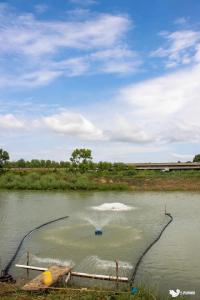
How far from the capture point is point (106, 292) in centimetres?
1069

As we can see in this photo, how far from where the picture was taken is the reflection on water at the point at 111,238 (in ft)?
46.1

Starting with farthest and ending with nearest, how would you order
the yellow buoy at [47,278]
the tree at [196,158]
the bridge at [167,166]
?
the tree at [196,158] → the bridge at [167,166] → the yellow buoy at [47,278]

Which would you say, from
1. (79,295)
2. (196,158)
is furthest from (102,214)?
(196,158)

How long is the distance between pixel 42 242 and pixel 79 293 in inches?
304

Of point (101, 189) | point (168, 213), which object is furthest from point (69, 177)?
point (168, 213)

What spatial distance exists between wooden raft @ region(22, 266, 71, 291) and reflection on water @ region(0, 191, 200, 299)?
181 cm

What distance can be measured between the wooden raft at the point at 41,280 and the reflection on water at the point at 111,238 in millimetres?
1811

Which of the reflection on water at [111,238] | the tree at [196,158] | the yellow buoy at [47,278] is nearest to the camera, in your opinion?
the yellow buoy at [47,278]

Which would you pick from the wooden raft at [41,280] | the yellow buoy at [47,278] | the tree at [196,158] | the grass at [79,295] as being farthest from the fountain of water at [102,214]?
the tree at [196,158]

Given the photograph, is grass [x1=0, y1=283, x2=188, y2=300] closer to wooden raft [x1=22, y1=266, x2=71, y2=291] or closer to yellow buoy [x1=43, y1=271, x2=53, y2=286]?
wooden raft [x1=22, y1=266, x2=71, y2=291]

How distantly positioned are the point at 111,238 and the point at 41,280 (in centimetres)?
784

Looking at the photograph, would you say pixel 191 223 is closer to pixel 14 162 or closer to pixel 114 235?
pixel 114 235

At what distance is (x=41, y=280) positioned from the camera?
1130 cm

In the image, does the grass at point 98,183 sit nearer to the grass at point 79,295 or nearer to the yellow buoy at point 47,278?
the yellow buoy at point 47,278
